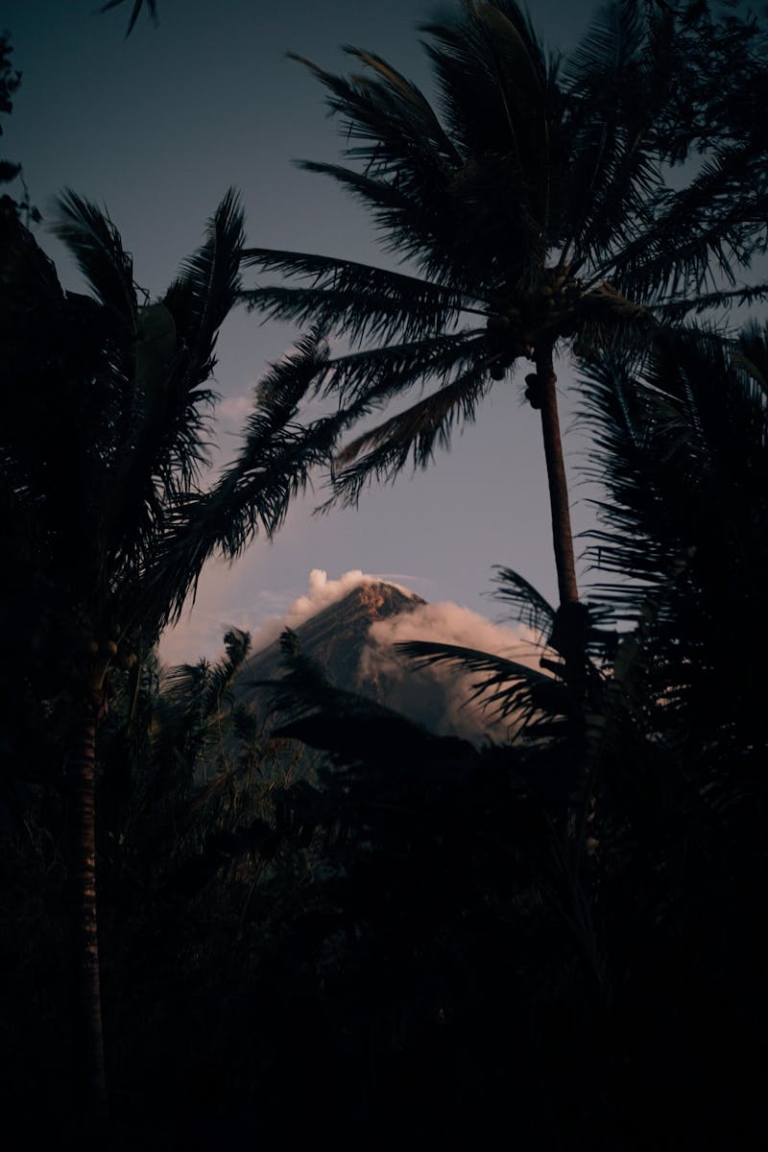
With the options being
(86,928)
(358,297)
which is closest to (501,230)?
(358,297)

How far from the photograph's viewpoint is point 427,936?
5.16m

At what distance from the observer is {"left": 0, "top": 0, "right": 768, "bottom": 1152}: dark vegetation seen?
3.62 meters

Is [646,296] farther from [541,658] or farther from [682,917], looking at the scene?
[682,917]

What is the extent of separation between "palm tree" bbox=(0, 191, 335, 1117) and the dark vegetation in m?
0.03

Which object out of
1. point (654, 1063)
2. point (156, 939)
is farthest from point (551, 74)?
point (156, 939)

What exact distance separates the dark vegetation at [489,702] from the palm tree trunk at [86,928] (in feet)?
0.07

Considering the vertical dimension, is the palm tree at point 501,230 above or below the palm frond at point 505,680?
above

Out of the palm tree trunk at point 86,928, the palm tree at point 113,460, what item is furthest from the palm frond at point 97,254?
the palm tree trunk at point 86,928

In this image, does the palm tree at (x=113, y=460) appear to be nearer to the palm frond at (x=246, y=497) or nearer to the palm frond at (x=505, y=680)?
the palm frond at (x=246, y=497)

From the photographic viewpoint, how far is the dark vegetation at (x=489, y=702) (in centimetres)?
362

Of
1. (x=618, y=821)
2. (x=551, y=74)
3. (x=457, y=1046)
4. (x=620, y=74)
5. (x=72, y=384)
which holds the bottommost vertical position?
(x=457, y=1046)

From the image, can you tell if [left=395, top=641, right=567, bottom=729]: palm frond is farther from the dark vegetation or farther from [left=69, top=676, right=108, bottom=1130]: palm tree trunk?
[left=69, top=676, right=108, bottom=1130]: palm tree trunk

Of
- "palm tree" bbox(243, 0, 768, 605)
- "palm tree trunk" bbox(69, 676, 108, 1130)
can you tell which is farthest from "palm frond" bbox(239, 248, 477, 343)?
"palm tree trunk" bbox(69, 676, 108, 1130)

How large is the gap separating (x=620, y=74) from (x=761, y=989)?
5.92 m
